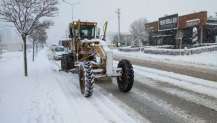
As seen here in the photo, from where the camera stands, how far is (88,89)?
10008 millimetres

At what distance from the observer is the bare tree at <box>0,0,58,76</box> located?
16266mm

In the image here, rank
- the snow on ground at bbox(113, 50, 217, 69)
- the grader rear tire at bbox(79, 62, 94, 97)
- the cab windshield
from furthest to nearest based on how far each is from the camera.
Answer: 1. the snow on ground at bbox(113, 50, 217, 69)
2. the cab windshield
3. the grader rear tire at bbox(79, 62, 94, 97)

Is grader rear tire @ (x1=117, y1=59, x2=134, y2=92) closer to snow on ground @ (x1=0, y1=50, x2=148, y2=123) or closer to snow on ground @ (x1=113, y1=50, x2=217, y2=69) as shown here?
snow on ground @ (x1=0, y1=50, x2=148, y2=123)

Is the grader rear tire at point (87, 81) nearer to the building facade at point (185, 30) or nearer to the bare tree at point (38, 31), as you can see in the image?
the bare tree at point (38, 31)

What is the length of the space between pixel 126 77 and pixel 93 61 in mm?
1868

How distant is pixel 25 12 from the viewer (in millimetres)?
16500

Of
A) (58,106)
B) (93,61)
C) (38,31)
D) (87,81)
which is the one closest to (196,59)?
(38,31)

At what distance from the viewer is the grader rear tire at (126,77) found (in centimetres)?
1084

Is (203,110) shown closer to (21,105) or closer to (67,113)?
(67,113)

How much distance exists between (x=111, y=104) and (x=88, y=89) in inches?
48.5

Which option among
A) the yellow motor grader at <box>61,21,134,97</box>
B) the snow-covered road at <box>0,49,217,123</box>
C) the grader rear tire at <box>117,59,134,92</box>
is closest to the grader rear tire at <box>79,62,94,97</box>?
the yellow motor grader at <box>61,21,134,97</box>

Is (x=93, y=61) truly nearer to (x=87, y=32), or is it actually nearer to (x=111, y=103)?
(x=87, y=32)

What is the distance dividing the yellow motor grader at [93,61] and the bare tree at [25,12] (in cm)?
299

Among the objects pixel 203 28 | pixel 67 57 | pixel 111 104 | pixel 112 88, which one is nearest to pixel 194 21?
pixel 203 28
